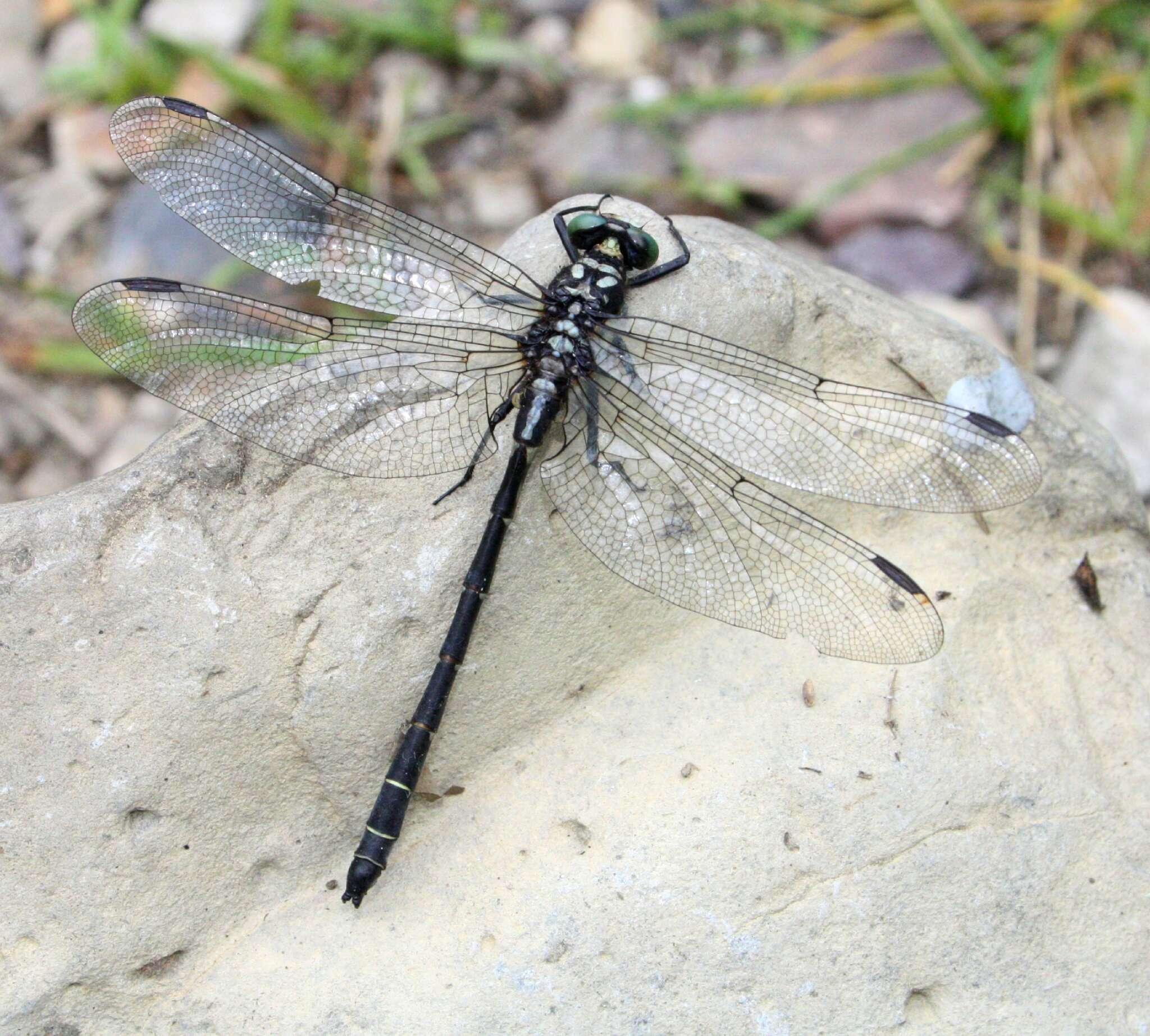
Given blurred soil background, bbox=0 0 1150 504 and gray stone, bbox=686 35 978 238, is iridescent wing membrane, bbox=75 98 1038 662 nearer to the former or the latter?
blurred soil background, bbox=0 0 1150 504

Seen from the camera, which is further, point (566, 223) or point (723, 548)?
point (566, 223)

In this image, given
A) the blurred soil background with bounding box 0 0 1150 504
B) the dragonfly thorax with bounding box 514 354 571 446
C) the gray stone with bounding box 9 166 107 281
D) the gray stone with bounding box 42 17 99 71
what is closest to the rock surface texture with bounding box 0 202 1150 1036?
the dragonfly thorax with bounding box 514 354 571 446

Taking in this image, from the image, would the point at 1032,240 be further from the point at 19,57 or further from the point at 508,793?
the point at 19,57

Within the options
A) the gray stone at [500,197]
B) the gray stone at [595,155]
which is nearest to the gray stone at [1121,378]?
the gray stone at [595,155]

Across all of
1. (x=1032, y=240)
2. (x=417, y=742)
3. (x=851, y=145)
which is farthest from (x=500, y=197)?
(x=417, y=742)

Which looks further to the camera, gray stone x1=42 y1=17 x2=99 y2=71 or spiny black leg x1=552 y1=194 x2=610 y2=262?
gray stone x1=42 y1=17 x2=99 y2=71
